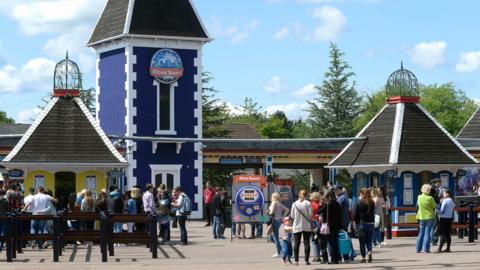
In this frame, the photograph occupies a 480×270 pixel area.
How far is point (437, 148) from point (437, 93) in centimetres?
7829

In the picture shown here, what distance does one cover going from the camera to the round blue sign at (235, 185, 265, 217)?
1423 inches

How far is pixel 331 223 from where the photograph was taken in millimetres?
26297

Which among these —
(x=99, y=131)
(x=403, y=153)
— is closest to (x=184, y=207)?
(x=99, y=131)

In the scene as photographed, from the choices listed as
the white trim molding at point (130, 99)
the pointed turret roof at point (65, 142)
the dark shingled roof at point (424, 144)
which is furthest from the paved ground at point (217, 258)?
the white trim molding at point (130, 99)

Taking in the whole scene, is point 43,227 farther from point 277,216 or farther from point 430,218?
point 430,218

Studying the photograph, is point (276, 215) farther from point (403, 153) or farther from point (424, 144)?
point (424, 144)

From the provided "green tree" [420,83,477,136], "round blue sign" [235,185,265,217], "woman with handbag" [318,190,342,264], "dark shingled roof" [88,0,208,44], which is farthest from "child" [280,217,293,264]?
"green tree" [420,83,477,136]

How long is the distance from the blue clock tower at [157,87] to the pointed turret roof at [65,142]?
1270cm

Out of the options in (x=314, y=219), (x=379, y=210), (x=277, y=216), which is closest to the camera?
(x=314, y=219)

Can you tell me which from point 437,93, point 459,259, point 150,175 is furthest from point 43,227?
point 437,93

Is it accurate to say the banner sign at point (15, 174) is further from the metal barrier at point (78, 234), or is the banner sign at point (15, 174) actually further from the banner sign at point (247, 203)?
the metal barrier at point (78, 234)

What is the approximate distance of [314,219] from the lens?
26719 millimetres

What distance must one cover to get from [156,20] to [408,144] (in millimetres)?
17783

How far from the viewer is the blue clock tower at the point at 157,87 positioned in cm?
5191
